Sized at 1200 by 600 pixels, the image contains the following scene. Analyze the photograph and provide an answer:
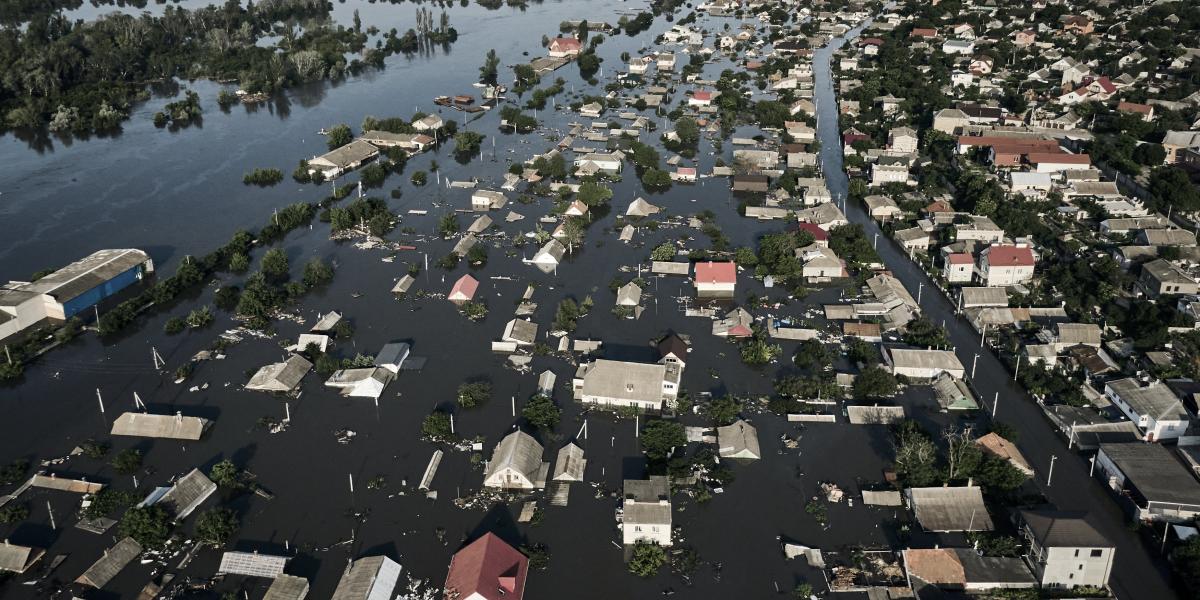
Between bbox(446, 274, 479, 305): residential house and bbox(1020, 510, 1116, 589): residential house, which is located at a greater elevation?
bbox(446, 274, 479, 305): residential house

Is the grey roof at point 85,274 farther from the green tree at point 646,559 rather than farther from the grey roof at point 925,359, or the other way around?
the grey roof at point 925,359


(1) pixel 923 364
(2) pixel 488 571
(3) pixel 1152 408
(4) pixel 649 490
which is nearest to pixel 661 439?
(4) pixel 649 490

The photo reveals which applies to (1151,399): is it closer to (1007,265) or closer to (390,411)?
(1007,265)

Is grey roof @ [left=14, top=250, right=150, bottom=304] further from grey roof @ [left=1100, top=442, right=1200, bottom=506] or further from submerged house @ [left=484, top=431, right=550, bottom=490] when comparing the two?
grey roof @ [left=1100, top=442, right=1200, bottom=506]

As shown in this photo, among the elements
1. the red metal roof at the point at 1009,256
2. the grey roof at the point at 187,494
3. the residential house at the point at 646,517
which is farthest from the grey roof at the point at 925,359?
the grey roof at the point at 187,494

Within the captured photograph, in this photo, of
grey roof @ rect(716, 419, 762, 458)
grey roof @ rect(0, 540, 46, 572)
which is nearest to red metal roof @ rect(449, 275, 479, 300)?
grey roof @ rect(716, 419, 762, 458)

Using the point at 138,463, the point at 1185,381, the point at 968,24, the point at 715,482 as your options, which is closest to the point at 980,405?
the point at 1185,381

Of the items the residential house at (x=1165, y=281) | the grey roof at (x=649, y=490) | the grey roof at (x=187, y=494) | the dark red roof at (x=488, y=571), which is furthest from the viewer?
the residential house at (x=1165, y=281)
